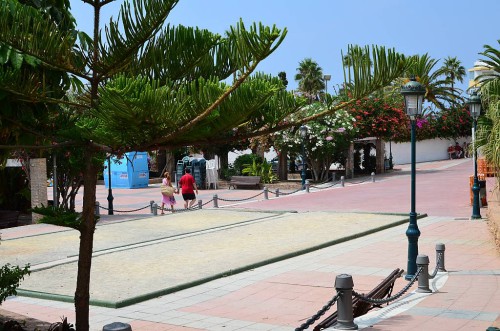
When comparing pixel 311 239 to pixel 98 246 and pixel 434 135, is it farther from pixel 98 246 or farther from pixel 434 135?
pixel 434 135

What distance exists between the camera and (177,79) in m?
5.41

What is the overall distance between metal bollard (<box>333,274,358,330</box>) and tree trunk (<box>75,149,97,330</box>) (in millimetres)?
2323

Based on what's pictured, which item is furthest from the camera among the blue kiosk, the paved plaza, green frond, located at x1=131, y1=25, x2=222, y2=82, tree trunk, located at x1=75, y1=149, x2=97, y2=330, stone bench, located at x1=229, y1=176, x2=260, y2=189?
the blue kiosk

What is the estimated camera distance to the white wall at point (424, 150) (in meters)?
50.0

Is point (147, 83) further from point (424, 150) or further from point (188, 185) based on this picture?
point (424, 150)

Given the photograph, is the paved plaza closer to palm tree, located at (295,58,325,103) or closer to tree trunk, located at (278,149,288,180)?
tree trunk, located at (278,149,288,180)

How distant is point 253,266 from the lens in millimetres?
11172

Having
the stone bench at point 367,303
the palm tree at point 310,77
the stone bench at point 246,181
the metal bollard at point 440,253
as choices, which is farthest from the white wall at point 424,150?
the stone bench at point 367,303

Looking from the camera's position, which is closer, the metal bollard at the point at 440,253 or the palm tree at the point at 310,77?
the metal bollard at the point at 440,253

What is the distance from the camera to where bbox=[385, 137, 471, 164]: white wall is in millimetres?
50000

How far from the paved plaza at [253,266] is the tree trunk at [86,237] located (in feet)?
6.95

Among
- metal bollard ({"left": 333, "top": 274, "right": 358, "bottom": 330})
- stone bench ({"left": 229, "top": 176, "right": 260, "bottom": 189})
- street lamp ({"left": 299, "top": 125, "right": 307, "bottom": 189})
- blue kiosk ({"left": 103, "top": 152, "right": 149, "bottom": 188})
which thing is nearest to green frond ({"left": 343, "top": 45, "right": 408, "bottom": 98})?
metal bollard ({"left": 333, "top": 274, "right": 358, "bottom": 330})

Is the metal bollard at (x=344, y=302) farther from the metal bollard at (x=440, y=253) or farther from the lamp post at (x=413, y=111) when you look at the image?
the lamp post at (x=413, y=111)

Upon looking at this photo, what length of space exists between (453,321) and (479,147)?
6948 mm
